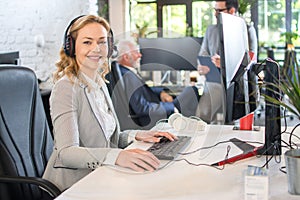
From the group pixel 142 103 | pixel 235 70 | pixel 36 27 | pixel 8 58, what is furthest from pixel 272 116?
pixel 36 27

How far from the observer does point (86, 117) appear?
174 centimetres

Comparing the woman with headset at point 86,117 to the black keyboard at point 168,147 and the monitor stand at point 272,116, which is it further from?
the monitor stand at point 272,116

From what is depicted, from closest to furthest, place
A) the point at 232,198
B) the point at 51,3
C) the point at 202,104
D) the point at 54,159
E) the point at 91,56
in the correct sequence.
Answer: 1. the point at 232,198
2. the point at 54,159
3. the point at 91,56
4. the point at 202,104
5. the point at 51,3

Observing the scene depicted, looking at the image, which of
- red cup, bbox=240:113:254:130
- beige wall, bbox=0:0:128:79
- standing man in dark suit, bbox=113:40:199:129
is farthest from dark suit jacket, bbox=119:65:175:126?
beige wall, bbox=0:0:128:79

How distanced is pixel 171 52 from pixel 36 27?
1.26 m

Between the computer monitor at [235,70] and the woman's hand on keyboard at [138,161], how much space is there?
0.30m

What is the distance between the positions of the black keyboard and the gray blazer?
0.14 m

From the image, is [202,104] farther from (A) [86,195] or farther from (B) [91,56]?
(A) [86,195]

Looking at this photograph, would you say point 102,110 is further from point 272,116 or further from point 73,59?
point 272,116

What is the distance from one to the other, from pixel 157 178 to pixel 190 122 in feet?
2.35

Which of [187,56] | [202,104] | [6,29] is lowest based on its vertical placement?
[202,104]

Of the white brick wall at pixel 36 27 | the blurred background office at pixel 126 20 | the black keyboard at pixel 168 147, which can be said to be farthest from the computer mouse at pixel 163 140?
the white brick wall at pixel 36 27

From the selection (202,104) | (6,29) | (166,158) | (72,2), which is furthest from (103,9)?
(166,158)

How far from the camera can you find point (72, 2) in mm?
4484
